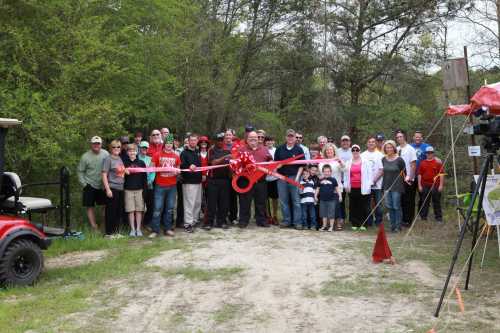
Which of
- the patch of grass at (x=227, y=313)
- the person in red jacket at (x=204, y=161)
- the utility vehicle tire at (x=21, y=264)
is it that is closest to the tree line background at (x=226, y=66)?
the person in red jacket at (x=204, y=161)

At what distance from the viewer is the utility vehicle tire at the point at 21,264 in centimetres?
631

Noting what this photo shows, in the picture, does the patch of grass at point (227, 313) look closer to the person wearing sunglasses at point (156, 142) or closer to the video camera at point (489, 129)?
the video camera at point (489, 129)

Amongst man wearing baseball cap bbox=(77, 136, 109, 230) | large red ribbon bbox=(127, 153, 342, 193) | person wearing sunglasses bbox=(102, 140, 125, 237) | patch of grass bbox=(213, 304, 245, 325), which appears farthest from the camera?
large red ribbon bbox=(127, 153, 342, 193)

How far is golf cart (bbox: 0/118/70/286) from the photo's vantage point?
634 centimetres

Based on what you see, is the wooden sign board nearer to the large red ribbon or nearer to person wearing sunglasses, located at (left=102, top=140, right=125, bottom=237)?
the large red ribbon

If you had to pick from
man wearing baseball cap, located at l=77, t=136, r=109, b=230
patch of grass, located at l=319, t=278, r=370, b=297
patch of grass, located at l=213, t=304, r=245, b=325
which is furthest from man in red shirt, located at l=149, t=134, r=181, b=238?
patch of grass, located at l=213, t=304, r=245, b=325

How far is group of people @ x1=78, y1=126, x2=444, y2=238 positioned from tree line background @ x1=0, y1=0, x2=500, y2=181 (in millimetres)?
1197

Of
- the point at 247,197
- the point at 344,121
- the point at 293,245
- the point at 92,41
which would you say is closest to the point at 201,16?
the point at 344,121

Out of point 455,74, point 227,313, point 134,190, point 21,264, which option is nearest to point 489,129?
point 227,313

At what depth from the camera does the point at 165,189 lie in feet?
32.2

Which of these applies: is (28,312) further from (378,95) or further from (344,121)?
(378,95)

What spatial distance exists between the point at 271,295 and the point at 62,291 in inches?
99.7

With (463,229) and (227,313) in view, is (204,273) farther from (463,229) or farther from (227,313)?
(463,229)

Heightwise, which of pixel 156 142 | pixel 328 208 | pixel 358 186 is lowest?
pixel 328 208
